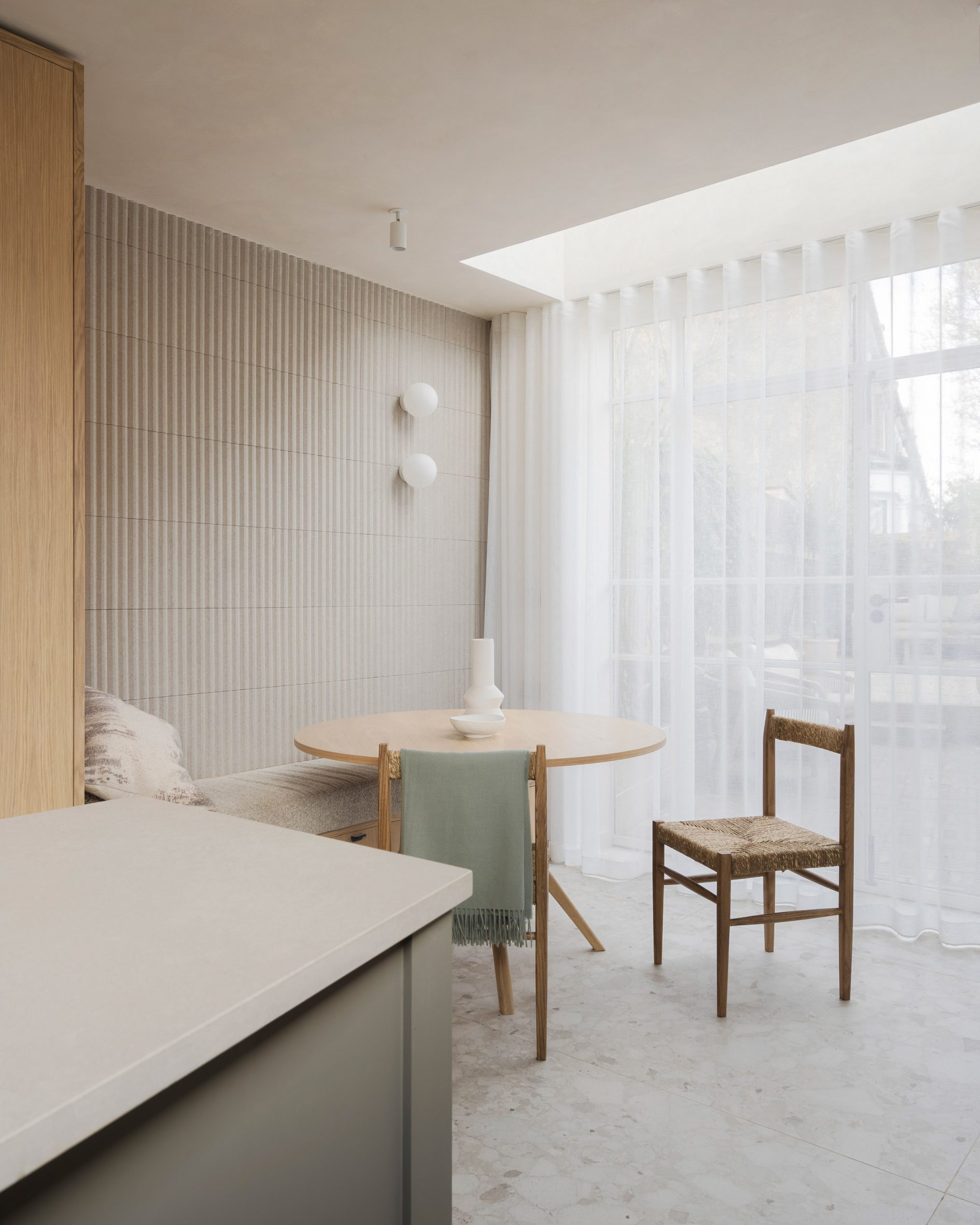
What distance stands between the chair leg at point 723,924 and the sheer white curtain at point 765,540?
101 cm

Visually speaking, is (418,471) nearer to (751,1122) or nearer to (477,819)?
(477,819)

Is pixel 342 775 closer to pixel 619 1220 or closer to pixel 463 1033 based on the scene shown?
pixel 463 1033

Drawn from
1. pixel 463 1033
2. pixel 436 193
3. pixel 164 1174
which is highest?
pixel 436 193

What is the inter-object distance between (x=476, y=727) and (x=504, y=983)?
0.79m

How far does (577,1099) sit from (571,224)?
2.98 metres

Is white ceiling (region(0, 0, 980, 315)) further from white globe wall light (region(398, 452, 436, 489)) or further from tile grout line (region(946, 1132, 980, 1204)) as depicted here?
tile grout line (region(946, 1132, 980, 1204))

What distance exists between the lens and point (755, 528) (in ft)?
12.1

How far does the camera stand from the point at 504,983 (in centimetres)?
270

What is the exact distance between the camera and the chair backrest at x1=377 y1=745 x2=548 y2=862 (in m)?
2.39

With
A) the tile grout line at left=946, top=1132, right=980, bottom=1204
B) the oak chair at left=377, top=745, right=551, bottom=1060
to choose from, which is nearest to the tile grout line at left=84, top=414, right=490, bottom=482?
the oak chair at left=377, top=745, right=551, bottom=1060

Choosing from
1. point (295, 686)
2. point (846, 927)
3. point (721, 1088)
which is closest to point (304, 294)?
point (295, 686)

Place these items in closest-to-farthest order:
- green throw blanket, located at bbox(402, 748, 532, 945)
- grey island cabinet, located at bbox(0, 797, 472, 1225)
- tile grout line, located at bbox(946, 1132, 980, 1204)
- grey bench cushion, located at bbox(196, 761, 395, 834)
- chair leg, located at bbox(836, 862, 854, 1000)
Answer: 1. grey island cabinet, located at bbox(0, 797, 472, 1225)
2. tile grout line, located at bbox(946, 1132, 980, 1204)
3. green throw blanket, located at bbox(402, 748, 532, 945)
4. chair leg, located at bbox(836, 862, 854, 1000)
5. grey bench cushion, located at bbox(196, 761, 395, 834)

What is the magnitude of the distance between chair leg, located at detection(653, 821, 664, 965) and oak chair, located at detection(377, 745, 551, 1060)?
601 millimetres

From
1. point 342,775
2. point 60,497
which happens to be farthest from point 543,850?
point 60,497
